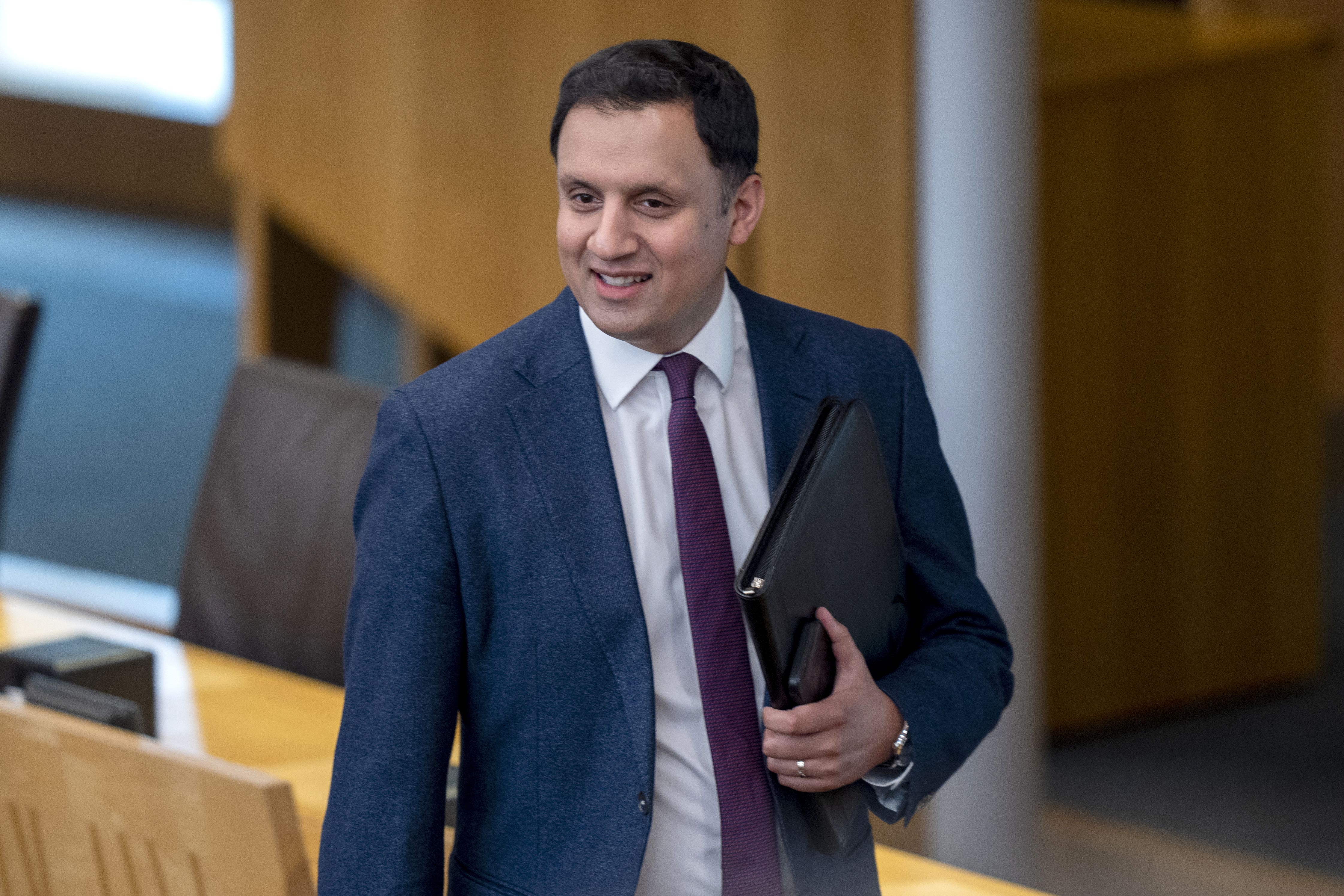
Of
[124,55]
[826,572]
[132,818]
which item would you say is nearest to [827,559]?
[826,572]

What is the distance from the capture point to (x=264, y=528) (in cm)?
246

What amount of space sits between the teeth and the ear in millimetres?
68

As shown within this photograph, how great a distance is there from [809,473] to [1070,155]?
7.24ft

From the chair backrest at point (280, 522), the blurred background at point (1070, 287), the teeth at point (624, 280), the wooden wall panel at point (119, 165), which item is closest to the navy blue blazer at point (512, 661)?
the teeth at point (624, 280)

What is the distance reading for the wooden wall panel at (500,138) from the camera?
2.96m

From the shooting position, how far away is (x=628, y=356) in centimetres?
107

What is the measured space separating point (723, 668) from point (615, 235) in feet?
0.97

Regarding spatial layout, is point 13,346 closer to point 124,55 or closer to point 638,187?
point 638,187

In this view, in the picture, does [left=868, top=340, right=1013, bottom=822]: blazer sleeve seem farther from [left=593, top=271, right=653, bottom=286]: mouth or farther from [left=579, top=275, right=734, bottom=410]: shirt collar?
[left=593, top=271, right=653, bottom=286]: mouth

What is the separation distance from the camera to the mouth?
96 centimetres

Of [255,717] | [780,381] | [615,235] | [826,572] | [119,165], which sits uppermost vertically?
[119,165]

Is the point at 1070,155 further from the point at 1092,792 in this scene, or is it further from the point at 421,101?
the point at 421,101

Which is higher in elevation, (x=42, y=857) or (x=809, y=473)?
(x=809, y=473)

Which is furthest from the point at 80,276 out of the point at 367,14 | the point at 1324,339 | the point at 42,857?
the point at 42,857
